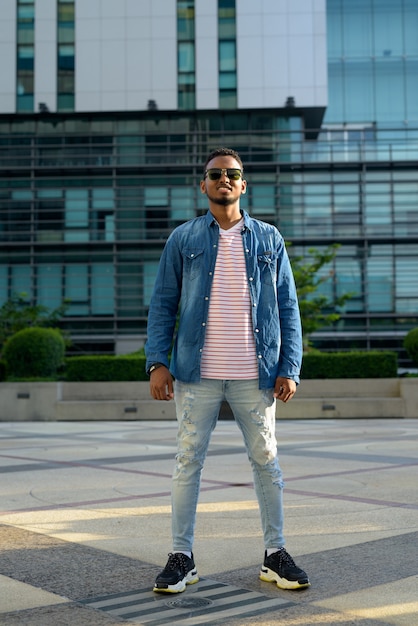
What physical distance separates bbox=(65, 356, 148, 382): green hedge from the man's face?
17.2m

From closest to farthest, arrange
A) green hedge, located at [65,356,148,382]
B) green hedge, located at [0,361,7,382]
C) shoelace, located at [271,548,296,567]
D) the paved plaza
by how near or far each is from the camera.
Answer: the paved plaza
shoelace, located at [271,548,296,567]
green hedge, located at [65,356,148,382]
green hedge, located at [0,361,7,382]

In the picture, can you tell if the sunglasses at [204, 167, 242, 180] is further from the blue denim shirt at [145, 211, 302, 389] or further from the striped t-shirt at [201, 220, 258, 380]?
the striped t-shirt at [201, 220, 258, 380]

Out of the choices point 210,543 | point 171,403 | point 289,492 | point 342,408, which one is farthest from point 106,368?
point 210,543

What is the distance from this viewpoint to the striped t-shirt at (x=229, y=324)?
13.0 ft

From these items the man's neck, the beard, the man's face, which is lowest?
the man's neck

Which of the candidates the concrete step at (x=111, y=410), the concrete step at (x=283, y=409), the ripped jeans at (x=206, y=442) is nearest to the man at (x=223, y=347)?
the ripped jeans at (x=206, y=442)

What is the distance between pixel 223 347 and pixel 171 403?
54.1 ft

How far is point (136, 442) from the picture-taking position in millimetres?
12703

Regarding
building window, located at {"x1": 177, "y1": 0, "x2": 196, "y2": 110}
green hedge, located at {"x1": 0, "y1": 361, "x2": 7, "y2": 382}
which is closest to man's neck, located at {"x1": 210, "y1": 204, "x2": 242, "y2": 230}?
green hedge, located at {"x1": 0, "y1": 361, "x2": 7, "y2": 382}

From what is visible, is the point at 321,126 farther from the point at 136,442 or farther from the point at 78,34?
the point at 136,442

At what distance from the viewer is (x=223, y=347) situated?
157 inches

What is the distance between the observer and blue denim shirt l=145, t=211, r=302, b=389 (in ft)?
13.0

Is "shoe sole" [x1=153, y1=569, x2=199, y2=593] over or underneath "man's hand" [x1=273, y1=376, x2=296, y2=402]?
underneath

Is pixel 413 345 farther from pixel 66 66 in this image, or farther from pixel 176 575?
pixel 66 66
